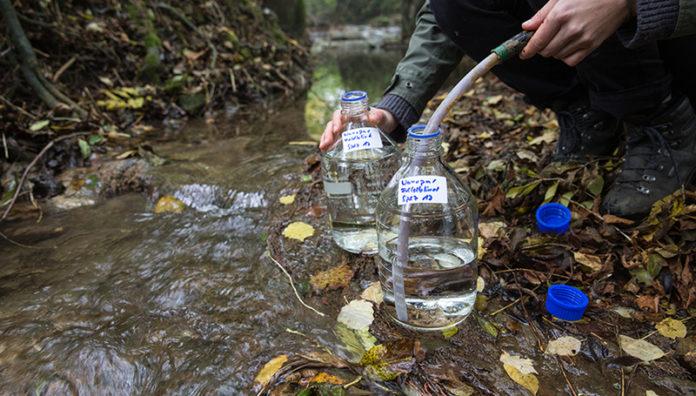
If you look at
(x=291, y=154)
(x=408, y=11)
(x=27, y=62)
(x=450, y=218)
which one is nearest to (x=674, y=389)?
(x=450, y=218)

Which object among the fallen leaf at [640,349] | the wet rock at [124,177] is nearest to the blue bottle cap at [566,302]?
the fallen leaf at [640,349]

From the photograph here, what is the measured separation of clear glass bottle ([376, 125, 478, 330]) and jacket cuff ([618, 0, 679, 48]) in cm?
65

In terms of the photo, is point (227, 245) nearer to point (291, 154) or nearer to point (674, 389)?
point (291, 154)

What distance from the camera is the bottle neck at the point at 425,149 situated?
1290mm

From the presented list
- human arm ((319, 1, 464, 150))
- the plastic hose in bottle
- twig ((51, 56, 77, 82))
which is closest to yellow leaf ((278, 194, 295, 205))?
human arm ((319, 1, 464, 150))

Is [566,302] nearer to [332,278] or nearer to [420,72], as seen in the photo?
[332,278]

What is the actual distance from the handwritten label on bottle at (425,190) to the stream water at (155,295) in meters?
0.51

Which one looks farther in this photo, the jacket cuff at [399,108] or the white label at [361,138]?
the jacket cuff at [399,108]

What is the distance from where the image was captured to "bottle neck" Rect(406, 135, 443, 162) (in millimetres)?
1290

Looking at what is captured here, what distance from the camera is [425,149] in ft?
4.27

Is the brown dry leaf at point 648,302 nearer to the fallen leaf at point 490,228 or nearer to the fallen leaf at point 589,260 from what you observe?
the fallen leaf at point 589,260

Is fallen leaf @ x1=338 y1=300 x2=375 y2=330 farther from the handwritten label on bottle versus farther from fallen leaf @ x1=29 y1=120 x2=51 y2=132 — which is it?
fallen leaf @ x1=29 y1=120 x2=51 y2=132

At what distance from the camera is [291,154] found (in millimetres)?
3039

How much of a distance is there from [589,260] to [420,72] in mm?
1024
